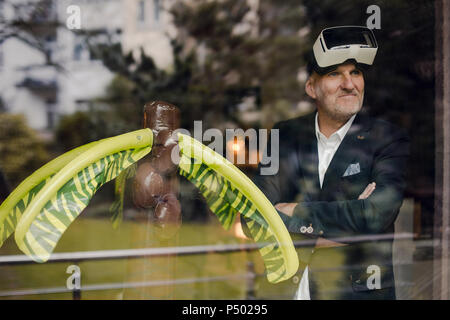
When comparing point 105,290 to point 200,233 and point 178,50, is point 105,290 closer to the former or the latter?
point 200,233

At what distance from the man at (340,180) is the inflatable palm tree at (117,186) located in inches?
12.5

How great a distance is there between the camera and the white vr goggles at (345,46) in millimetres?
2121

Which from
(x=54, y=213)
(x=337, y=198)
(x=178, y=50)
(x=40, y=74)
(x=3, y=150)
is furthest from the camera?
(x=178, y=50)

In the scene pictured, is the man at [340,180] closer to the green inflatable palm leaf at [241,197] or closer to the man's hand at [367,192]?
the man's hand at [367,192]

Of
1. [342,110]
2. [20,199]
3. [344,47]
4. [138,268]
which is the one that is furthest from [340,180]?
[20,199]

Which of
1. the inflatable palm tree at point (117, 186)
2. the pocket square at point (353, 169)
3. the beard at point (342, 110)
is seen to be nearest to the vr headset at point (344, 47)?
the beard at point (342, 110)

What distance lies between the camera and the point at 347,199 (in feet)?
7.00

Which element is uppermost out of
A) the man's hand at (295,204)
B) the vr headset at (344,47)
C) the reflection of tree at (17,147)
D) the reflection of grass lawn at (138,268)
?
the vr headset at (344,47)

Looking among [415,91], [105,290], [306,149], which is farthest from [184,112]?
[415,91]

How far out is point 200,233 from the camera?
269 centimetres

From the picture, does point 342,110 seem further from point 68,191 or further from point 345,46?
point 68,191

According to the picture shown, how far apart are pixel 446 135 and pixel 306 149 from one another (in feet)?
2.74

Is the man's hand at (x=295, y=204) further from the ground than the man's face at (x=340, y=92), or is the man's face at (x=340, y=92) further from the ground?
the man's face at (x=340, y=92)

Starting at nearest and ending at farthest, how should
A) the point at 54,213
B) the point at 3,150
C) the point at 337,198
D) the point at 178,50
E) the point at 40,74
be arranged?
the point at 54,213 < the point at 337,198 < the point at 3,150 < the point at 40,74 < the point at 178,50
